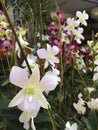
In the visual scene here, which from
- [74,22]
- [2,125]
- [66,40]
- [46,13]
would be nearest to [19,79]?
[2,125]

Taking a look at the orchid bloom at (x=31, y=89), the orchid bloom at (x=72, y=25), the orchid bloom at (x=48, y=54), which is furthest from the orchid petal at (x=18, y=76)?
the orchid bloom at (x=72, y=25)

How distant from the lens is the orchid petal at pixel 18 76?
32 cm

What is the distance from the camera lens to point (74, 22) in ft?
3.05

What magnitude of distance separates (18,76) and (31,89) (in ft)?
0.09

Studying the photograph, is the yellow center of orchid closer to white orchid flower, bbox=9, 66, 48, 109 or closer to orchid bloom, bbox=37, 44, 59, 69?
white orchid flower, bbox=9, 66, 48, 109

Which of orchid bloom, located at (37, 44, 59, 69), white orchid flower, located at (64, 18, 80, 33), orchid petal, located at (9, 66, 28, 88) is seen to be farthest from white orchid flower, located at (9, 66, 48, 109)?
white orchid flower, located at (64, 18, 80, 33)

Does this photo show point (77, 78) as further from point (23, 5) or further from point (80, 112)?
point (23, 5)

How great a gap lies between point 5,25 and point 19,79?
Result: 0.54 meters

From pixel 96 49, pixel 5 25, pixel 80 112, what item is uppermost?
pixel 5 25

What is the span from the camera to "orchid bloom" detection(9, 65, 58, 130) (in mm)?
329

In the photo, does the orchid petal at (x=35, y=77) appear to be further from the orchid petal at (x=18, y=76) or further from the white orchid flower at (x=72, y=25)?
the white orchid flower at (x=72, y=25)

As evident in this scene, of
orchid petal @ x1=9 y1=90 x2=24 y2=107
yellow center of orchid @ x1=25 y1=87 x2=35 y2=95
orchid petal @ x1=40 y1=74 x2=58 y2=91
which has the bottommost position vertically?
orchid petal @ x1=9 y1=90 x2=24 y2=107

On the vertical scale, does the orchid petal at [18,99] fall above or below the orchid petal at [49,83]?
below

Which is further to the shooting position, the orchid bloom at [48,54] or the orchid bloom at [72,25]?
the orchid bloom at [72,25]
